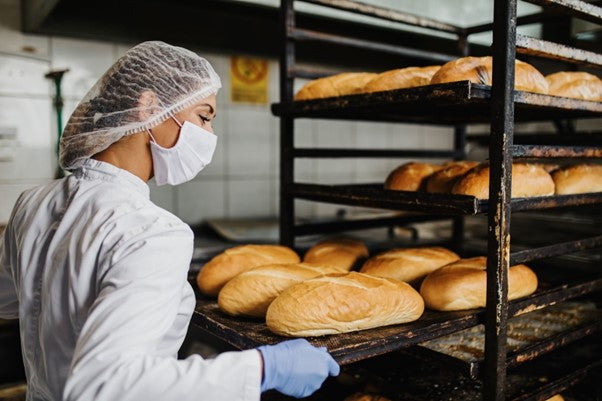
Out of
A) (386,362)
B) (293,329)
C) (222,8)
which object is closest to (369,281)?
(293,329)

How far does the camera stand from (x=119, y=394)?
0.84 metres

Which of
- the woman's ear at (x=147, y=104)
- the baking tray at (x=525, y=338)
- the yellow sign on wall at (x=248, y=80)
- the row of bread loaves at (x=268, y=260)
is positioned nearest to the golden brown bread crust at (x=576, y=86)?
the baking tray at (x=525, y=338)

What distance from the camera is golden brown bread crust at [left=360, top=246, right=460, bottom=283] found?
1624 mm

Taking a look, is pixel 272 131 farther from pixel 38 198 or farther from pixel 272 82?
pixel 38 198

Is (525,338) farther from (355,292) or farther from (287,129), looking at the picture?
(287,129)

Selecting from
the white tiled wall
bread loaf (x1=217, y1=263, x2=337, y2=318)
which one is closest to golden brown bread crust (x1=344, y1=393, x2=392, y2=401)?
bread loaf (x1=217, y1=263, x2=337, y2=318)

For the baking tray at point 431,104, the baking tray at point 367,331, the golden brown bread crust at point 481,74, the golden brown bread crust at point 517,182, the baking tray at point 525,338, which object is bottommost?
the baking tray at point 525,338

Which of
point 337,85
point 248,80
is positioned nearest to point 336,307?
point 337,85

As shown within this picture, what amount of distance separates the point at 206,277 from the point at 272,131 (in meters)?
2.26

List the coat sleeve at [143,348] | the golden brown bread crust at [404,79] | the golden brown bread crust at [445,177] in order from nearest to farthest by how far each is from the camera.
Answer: the coat sleeve at [143,348] → the golden brown bread crust at [404,79] → the golden brown bread crust at [445,177]

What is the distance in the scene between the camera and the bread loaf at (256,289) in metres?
1.35

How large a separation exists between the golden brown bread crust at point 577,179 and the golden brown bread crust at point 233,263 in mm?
941

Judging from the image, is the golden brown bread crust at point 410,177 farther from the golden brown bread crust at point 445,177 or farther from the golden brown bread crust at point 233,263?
the golden brown bread crust at point 233,263

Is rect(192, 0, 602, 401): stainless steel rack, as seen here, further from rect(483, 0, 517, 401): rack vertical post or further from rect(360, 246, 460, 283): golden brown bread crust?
rect(360, 246, 460, 283): golden brown bread crust
